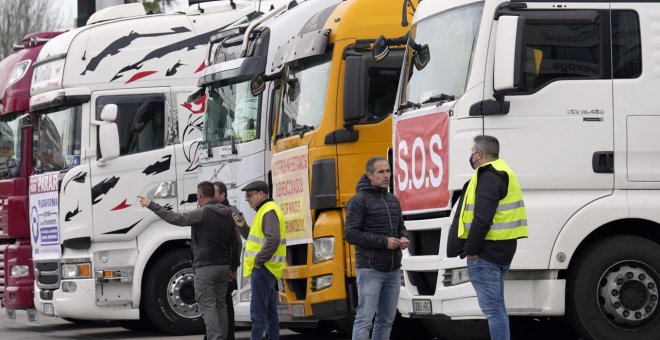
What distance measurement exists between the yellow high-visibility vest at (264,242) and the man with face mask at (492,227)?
3.23 m

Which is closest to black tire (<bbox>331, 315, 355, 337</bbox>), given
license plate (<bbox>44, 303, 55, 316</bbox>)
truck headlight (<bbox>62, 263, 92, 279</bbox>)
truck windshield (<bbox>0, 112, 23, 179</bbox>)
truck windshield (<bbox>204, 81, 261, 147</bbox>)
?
truck windshield (<bbox>204, 81, 261, 147</bbox>)

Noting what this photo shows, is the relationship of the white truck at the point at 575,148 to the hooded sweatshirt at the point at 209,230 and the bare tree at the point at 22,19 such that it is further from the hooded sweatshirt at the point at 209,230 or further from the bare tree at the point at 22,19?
the bare tree at the point at 22,19

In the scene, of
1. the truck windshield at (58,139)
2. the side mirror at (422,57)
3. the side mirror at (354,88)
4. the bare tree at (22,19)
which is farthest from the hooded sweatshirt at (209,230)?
the bare tree at (22,19)

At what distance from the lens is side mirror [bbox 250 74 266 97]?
551 inches

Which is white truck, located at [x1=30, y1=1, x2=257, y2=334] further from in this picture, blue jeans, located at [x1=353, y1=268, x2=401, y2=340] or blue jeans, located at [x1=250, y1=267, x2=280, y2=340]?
blue jeans, located at [x1=353, y1=268, x2=401, y2=340]

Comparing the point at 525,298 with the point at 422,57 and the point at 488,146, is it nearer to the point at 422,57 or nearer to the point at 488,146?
the point at 488,146

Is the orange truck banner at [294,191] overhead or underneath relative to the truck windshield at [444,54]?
underneath

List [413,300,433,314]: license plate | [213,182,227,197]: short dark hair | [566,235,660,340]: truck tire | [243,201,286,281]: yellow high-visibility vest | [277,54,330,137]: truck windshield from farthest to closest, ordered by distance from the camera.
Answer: [213,182,227,197]: short dark hair
[277,54,330,137]: truck windshield
[243,201,286,281]: yellow high-visibility vest
[413,300,433,314]: license plate
[566,235,660,340]: truck tire

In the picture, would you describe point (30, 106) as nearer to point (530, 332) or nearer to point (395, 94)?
point (395, 94)

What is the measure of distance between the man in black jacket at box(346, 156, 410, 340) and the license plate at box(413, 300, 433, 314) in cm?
27

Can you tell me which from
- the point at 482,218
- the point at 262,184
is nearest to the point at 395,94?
the point at 262,184

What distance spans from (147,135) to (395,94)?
4.35 metres

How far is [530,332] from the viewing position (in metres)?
12.6

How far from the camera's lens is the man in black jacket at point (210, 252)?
513 inches
